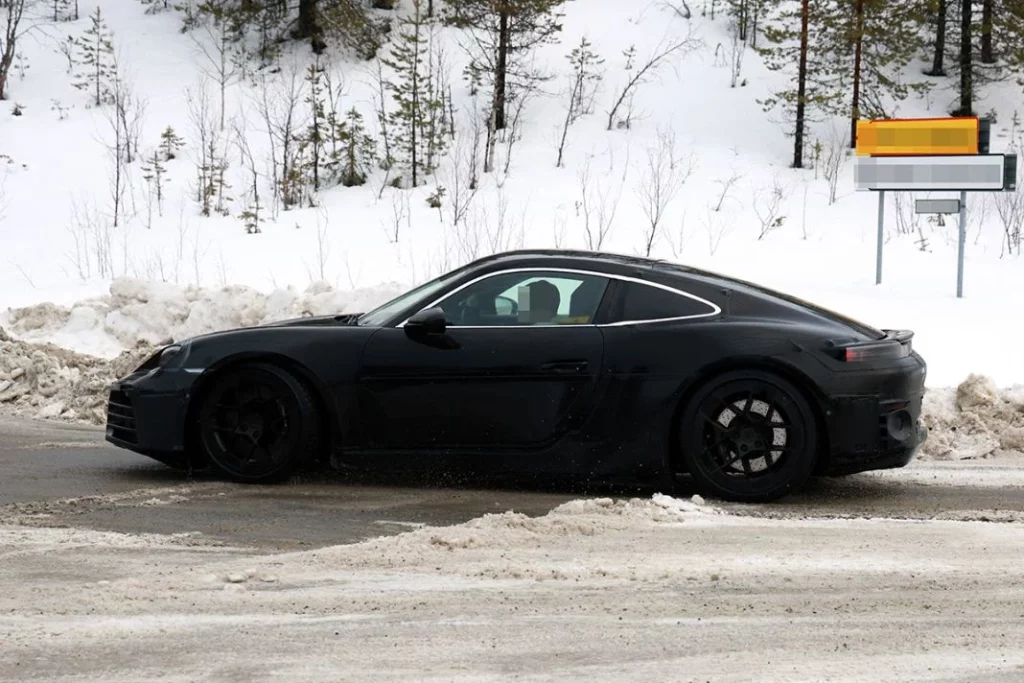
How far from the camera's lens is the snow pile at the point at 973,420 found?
9141 millimetres

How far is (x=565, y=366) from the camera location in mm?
7344

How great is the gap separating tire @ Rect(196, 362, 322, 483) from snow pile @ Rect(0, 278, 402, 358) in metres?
4.56

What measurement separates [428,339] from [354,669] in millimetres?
3292

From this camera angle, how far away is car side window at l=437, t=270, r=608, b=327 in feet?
24.7

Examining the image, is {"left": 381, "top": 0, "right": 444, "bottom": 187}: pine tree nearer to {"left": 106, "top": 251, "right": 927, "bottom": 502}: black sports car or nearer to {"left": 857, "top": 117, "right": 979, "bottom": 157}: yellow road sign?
{"left": 857, "top": 117, "right": 979, "bottom": 157}: yellow road sign

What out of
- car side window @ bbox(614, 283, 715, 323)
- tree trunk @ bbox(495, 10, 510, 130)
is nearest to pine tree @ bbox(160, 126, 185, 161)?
tree trunk @ bbox(495, 10, 510, 130)

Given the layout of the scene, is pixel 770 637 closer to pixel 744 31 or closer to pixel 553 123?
pixel 553 123

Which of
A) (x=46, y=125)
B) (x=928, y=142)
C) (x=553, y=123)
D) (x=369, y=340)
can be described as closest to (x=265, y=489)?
(x=369, y=340)

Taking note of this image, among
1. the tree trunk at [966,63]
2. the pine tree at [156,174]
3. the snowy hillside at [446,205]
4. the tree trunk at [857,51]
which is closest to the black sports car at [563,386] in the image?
the snowy hillside at [446,205]

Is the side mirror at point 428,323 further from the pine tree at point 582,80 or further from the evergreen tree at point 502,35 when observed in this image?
the pine tree at point 582,80

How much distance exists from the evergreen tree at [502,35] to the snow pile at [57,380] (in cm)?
1570

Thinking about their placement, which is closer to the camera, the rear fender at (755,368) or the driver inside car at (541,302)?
the rear fender at (755,368)

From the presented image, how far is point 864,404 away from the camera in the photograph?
7172 millimetres

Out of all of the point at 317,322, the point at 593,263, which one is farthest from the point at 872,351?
the point at 317,322
